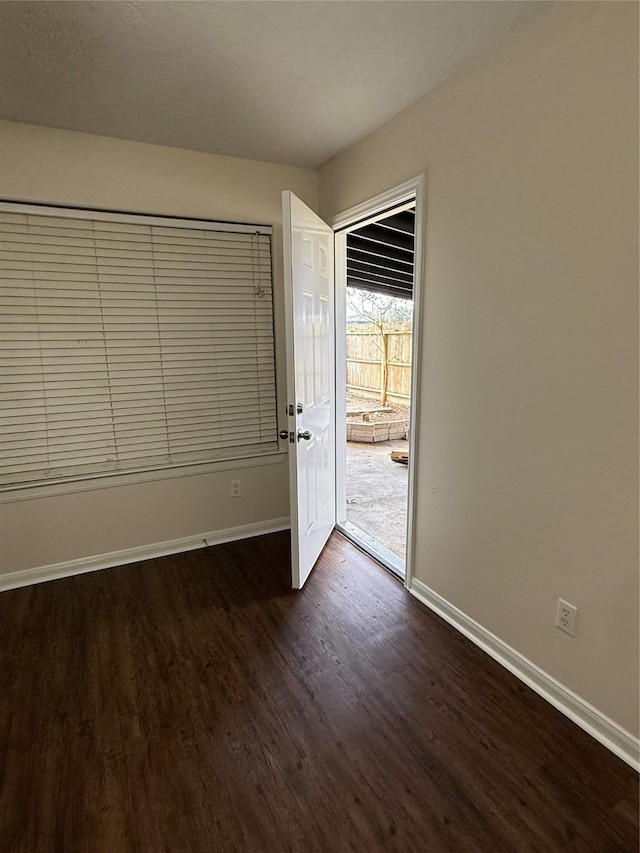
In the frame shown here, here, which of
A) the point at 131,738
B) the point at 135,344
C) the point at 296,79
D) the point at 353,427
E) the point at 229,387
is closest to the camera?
the point at 131,738

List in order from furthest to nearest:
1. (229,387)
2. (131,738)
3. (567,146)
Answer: (229,387) → (131,738) → (567,146)

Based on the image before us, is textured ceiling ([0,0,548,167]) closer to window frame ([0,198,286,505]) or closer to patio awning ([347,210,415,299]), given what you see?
window frame ([0,198,286,505])

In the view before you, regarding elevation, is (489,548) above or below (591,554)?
below

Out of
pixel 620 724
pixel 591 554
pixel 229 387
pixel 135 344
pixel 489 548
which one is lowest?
pixel 620 724

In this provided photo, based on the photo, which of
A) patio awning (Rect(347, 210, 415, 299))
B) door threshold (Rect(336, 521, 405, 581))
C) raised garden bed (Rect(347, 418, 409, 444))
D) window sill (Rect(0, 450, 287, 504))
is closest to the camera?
window sill (Rect(0, 450, 287, 504))

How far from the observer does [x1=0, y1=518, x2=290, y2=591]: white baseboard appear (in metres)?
2.55

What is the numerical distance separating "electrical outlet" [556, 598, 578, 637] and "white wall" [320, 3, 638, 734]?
3 cm

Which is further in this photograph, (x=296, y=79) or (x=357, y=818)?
(x=296, y=79)

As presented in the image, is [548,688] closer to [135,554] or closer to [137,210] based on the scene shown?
[135,554]

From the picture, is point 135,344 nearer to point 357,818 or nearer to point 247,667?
point 247,667

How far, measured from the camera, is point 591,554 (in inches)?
60.3

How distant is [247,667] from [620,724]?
55.3 inches

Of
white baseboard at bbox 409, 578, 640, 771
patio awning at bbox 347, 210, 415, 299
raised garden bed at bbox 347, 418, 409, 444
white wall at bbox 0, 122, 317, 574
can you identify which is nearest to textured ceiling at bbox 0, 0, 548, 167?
white wall at bbox 0, 122, 317, 574

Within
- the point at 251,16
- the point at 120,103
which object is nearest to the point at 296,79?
the point at 251,16
